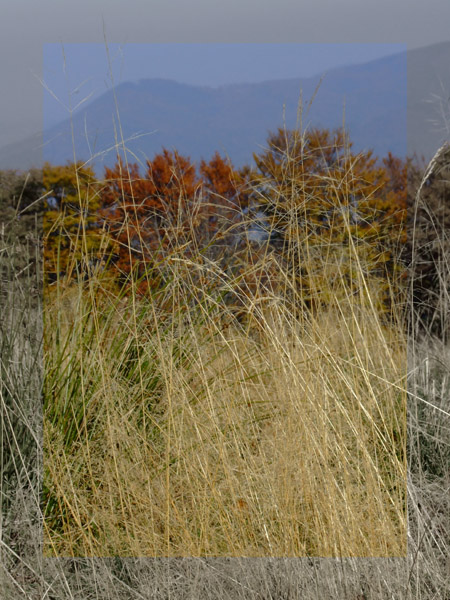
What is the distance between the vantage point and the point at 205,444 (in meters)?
2.38

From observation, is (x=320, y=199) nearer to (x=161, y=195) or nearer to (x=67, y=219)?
(x=161, y=195)

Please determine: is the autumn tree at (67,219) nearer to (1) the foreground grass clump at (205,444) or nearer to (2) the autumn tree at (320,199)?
(1) the foreground grass clump at (205,444)

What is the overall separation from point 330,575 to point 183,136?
1.96 metres

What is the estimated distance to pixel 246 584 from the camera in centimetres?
196

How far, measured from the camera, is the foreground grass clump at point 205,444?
211 centimetres

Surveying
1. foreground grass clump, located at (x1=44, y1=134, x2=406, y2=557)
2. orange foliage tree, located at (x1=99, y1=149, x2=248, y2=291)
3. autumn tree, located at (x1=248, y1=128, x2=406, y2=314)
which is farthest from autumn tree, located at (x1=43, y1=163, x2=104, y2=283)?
autumn tree, located at (x1=248, y1=128, x2=406, y2=314)

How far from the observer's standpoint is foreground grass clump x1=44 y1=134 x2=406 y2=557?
2111mm

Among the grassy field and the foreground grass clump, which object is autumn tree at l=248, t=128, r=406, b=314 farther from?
the grassy field

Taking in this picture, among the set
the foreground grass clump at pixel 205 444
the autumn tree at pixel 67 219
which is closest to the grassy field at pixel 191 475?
the foreground grass clump at pixel 205 444

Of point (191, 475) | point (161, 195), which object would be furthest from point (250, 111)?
point (191, 475)

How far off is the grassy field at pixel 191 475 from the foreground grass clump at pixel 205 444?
0.01 meters

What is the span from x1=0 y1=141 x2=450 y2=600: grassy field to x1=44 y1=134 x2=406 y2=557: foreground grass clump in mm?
11

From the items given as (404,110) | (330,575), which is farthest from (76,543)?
(404,110)

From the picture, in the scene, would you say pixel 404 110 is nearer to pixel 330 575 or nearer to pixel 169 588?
pixel 330 575
